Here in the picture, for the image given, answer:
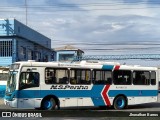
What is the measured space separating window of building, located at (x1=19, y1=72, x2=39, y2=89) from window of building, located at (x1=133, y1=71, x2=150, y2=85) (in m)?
6.56

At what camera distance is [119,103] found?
25031 mm

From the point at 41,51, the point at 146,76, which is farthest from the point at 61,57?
the point at 146,76

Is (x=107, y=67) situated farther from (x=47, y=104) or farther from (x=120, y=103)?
(x=47, y=104)

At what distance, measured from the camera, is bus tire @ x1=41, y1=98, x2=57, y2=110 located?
22156 millimetres

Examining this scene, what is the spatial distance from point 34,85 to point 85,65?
336 cm

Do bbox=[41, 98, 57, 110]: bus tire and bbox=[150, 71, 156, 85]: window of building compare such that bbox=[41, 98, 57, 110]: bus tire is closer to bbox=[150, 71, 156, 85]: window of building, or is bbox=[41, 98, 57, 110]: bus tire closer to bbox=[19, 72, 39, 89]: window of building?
bbox=[19, 72, 39, 89]: window of building

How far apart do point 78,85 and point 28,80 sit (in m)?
2.95

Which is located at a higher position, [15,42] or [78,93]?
[15,42]

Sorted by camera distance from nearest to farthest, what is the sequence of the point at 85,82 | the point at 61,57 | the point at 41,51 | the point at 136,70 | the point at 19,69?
the point at 19,69, the point at 85,82, the point at 136,70, the point at 41,51, the point at 61,57

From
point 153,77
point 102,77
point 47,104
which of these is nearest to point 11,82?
point 47,104

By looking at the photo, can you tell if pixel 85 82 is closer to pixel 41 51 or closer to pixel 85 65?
pixel 85 65

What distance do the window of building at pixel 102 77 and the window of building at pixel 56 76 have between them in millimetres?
1838

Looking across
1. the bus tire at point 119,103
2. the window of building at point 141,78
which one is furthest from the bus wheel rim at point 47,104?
the window of building at point 141,78

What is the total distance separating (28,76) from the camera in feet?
71.5
